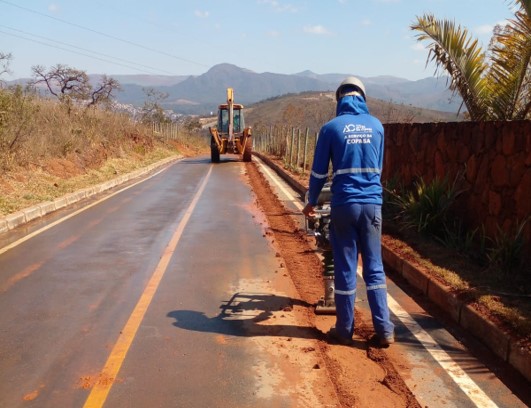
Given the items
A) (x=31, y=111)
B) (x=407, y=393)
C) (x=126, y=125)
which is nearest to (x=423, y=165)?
(x=407, y=393)

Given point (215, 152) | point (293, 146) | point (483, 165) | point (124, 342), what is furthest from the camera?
point (215, 152)

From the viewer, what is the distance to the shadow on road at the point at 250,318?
489 cm

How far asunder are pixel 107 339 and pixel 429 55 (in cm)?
702

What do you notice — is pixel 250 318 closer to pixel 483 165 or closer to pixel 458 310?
pixel 458 310

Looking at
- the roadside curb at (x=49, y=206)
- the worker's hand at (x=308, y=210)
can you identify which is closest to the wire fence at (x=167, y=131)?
the roadside curb at (x=49, y=206)

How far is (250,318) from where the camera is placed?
5.25m

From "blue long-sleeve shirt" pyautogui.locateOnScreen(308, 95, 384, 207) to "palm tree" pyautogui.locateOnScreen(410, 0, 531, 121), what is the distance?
4249 millimetres

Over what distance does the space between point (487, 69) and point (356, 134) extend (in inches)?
212

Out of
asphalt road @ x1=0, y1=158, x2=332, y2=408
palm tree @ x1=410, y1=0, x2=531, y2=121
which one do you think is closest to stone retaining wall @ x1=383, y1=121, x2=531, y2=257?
palm tree @ x1=410, y1=0, x2=531, y2=121

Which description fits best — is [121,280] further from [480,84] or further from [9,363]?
[480,84]

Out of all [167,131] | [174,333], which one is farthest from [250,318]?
[167,131]

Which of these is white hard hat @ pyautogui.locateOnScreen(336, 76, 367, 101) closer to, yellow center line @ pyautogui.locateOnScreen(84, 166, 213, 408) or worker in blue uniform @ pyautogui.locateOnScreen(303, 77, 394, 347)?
worker in blue uniform @ pyautogui.locateOnScreen(303, 77, 394, 347)

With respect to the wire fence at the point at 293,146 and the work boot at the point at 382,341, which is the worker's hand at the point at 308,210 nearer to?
the work boot at the point at 382,341

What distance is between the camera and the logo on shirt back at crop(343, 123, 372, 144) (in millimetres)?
4508
